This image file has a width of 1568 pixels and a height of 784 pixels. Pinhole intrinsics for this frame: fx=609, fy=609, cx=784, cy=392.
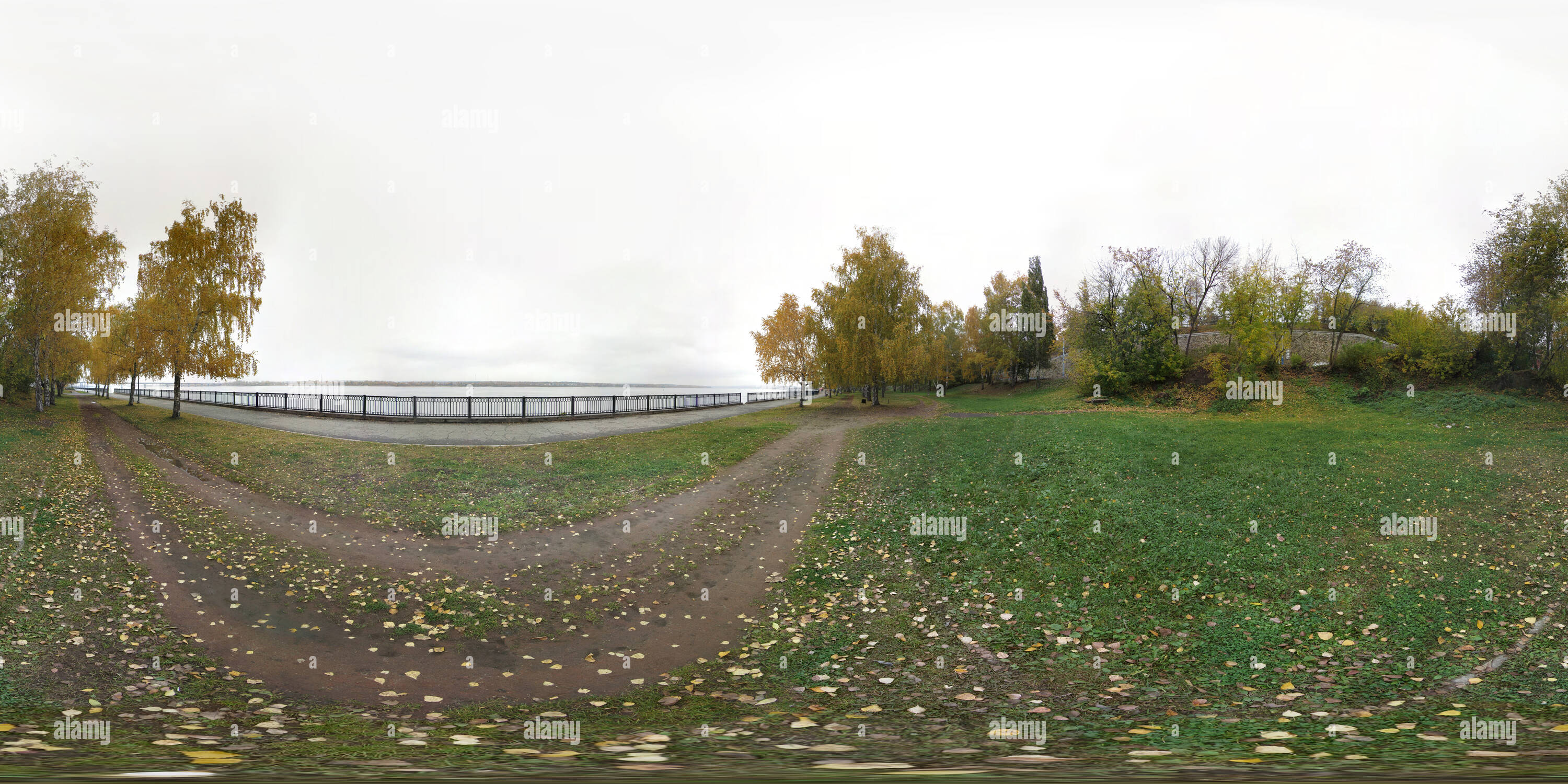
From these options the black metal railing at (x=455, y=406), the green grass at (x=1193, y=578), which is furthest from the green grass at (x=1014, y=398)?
the black metal railing at (x=455, y=406)

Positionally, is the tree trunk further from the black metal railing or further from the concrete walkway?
the black metal railing

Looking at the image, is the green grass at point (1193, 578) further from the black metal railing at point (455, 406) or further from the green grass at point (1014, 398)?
the green grass at point (1014, 398)

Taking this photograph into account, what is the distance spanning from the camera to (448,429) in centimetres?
2245

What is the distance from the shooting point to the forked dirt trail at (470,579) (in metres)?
7.18

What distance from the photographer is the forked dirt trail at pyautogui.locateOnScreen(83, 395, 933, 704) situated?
7.18 metres

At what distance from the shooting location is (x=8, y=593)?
823 centimetres

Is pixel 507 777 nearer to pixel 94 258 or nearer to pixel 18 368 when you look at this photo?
pixel 94 258

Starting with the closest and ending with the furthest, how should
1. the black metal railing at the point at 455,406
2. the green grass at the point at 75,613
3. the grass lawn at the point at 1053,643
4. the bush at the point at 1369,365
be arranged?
the grass lawn at the point at 1053,643
the green grass at the point at 75,613
the black metal railing at the point at 455,406
the bush at the point at 1369,365

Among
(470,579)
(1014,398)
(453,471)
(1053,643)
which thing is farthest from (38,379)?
(1014,398)

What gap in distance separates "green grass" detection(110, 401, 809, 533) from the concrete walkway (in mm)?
860

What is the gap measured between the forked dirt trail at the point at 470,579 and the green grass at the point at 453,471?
2.25ft

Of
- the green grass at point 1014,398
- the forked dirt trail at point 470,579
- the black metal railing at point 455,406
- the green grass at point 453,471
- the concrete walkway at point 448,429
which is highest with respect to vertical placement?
the green grass at point 1014,398

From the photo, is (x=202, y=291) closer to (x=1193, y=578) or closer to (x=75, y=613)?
(x=75, y=613)

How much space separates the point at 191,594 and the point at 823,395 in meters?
48.8
